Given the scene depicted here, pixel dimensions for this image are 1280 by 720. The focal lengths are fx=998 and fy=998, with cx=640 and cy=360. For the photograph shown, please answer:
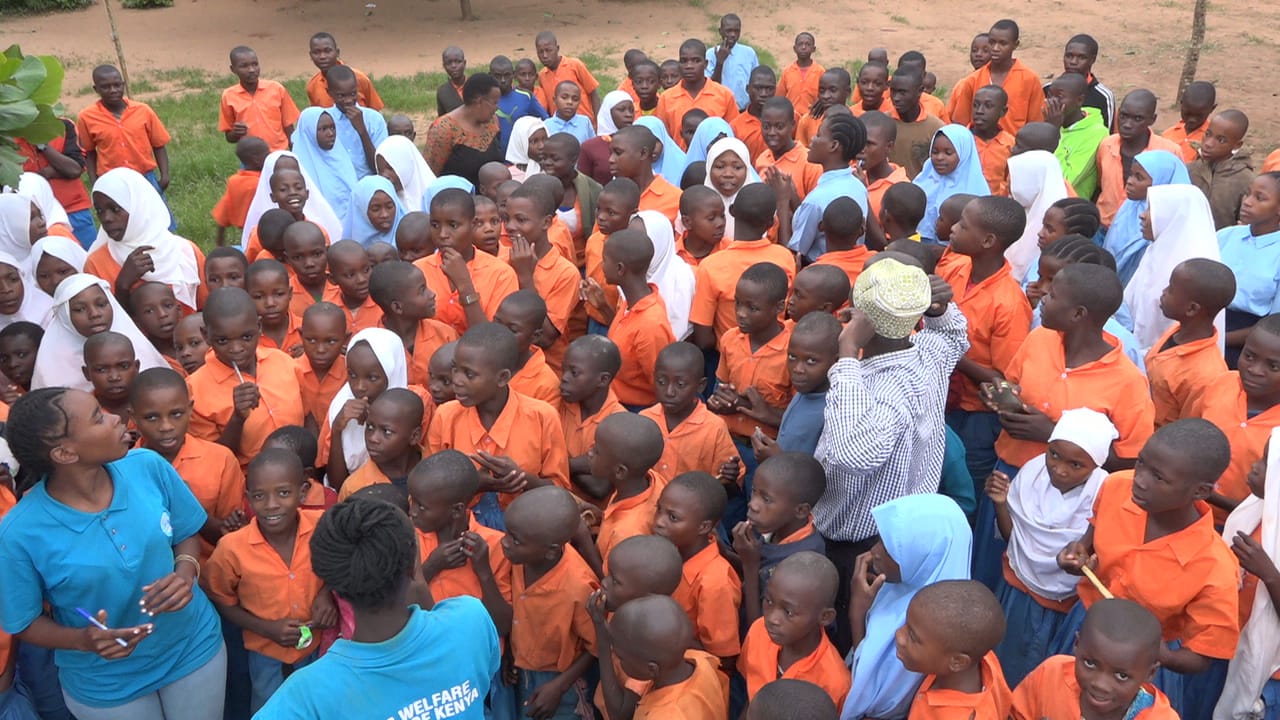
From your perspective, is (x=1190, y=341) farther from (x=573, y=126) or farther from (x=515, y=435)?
(x=573, y=126)

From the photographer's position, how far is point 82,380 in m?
4.28

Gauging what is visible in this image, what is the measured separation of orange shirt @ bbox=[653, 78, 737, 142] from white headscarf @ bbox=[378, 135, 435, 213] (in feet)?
7.41

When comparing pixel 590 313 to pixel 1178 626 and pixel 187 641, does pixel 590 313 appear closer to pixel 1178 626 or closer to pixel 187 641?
pixel 187 641

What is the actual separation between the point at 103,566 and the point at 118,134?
6.00 m

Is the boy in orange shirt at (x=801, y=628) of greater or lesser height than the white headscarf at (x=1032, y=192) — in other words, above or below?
below

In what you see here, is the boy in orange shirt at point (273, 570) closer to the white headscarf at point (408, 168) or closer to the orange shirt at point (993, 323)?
the orange shirt at point (993, 323)

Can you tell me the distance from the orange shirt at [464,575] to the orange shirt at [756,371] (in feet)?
4.08

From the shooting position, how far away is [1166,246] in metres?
4.62

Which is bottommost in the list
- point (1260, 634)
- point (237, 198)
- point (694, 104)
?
point (1260, 634)

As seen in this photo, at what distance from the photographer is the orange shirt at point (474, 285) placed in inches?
188

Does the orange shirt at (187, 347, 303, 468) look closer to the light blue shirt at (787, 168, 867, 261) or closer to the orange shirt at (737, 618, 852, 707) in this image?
the orange shirt at (737, 618, 852, 707)

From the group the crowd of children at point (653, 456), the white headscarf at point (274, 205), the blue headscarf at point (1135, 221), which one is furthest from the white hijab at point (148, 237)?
the blue headscarf at point (1135, 221)

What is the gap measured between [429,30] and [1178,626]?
17013 mm

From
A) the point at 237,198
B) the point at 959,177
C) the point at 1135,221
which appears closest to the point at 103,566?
the point at 237,198
